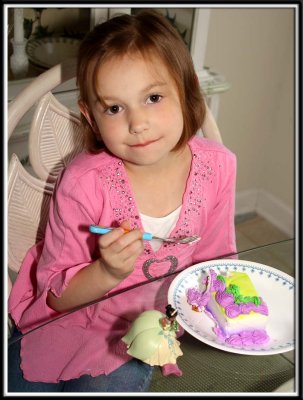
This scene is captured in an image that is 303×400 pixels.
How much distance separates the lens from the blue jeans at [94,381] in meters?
0.87

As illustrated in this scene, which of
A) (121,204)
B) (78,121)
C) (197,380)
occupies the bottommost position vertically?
(197,380)

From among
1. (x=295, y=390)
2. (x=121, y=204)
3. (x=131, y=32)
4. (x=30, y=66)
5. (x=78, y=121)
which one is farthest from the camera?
(x=30, y=66)

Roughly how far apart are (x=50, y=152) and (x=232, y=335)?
21.6 inches

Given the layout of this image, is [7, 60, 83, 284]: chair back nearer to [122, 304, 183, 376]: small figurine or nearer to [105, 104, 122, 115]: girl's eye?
[105, 104, 122, 115]: girl's eye

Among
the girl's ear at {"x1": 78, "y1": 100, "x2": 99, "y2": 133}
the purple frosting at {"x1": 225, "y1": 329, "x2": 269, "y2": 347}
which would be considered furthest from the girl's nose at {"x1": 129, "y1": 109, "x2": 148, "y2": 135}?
the purple frosting at {"x1": 225, "y1": 329, "x2": 269, "y2": 347}

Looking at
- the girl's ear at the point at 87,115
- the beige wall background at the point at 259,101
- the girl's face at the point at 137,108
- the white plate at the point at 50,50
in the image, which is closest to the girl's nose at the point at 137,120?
the girl's face at the point at 137,108

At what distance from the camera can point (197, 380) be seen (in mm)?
861

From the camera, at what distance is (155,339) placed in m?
0.78

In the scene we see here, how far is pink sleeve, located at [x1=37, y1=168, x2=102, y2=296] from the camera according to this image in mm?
1035

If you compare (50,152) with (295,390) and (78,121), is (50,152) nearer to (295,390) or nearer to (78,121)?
(78,121)

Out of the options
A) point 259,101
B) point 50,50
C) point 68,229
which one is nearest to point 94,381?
point 68,229

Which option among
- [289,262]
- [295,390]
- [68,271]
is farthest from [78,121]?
[295,390]

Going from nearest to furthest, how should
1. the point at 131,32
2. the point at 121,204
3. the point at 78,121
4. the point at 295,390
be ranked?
1. the point at 295,390
2. the point at 131,32
3. the point at 121,204
4. the point at 78,121

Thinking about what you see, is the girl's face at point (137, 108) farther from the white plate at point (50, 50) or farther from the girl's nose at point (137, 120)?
the white plate at point (50, 50)
